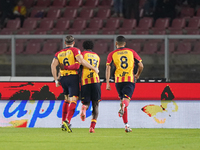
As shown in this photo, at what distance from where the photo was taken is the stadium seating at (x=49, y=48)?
10.0 meters

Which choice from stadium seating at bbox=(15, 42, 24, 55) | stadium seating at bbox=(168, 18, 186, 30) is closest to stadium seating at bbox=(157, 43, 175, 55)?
stadium seating at bbox=(15, 42, 24, 55)

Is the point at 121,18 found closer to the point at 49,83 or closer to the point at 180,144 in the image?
the point at 49,83

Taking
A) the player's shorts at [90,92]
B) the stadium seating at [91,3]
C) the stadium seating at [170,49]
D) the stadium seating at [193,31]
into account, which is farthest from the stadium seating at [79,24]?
the player's shorts at [90,92]

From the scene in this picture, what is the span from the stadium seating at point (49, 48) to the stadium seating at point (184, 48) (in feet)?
8.49

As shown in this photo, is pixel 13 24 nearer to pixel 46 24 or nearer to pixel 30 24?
pixel 30 24

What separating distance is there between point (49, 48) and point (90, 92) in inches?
96.2

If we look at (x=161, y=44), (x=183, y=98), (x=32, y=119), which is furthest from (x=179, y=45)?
(x=32, y=119)

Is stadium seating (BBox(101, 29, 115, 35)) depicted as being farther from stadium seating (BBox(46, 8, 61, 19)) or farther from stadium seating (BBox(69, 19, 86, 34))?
stadium seating (BBox(46, 8, 61, 19))

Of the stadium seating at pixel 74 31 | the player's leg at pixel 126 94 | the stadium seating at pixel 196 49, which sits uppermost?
the stadium seating at pixel 74 31

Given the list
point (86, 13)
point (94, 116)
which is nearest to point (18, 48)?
point (94, 116)

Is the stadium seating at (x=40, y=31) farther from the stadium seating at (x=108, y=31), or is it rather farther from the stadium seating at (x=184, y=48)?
the stadium seating at (x=184, y=48)

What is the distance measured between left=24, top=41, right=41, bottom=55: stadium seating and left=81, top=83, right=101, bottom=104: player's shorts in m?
2.40

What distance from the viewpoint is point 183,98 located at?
9.67 m

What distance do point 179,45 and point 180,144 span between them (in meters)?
4.38
